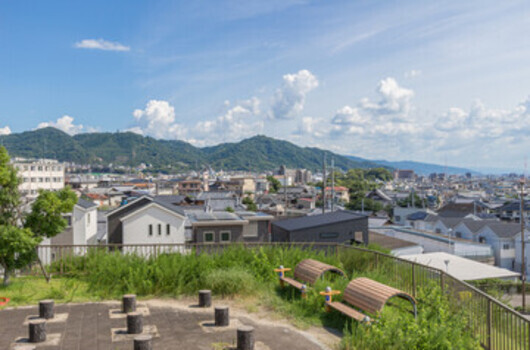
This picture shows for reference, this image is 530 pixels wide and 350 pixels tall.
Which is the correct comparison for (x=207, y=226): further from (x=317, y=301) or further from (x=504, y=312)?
(x=504, y=312)

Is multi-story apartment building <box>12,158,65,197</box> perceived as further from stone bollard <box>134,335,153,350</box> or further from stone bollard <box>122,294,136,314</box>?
stone bollard <box>134,335,153,350</box>

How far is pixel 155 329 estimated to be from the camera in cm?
614

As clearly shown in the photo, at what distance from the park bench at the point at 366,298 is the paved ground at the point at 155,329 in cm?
75

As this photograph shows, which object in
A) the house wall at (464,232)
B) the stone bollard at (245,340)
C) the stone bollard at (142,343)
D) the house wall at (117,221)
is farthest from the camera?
the house wall at (464,232)

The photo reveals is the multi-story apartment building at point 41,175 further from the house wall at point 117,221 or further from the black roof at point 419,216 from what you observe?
the black roof at point 419,216

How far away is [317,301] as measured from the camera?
7023 millimetres

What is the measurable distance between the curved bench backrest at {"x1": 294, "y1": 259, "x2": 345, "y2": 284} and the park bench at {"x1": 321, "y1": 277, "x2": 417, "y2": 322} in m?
1.10

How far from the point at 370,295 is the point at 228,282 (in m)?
3.02

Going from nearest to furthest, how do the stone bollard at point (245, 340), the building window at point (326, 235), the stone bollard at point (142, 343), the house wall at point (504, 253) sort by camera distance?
the stone bollard at point (142, 343) → the stone bollard at point (245, 340) → the building window at point (326, 235) → the house wall at point (504, 253)

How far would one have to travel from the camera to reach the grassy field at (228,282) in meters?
6.42

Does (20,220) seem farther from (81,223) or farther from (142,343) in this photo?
(81,223)

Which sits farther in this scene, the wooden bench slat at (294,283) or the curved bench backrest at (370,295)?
the wooden bench slat at (294,283)

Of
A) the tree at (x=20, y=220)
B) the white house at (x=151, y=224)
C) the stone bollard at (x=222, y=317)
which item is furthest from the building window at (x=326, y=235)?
the stone bollard at (x=222, y=317)

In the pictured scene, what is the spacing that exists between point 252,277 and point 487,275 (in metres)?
18.1
